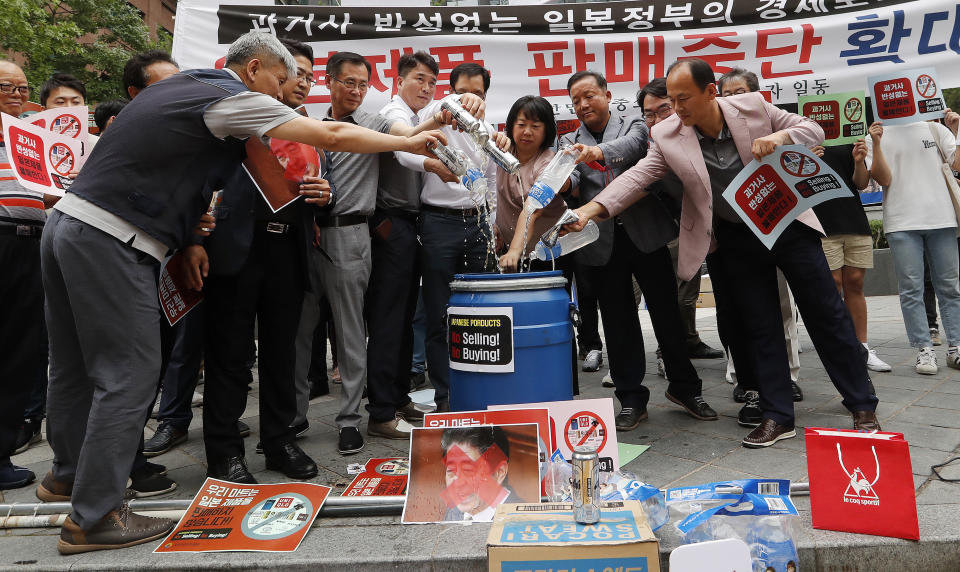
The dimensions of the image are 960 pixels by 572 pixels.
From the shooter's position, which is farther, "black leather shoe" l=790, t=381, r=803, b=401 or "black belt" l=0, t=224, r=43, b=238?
"black leather shoe" l=790, t=381, r=803, b=401

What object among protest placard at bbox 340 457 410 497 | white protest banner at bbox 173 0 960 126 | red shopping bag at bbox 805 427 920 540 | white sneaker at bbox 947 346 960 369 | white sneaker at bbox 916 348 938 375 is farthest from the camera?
white protest banner at bbox 173 0 960 126

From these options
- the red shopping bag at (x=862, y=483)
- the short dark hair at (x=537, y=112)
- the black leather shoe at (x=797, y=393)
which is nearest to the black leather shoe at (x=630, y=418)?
the black leather shoe at (x=797, y=393)

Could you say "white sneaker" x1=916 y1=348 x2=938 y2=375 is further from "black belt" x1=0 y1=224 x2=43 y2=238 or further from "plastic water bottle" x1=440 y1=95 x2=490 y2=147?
"black belt" x1=0 y1=224 x2=43 y2=238

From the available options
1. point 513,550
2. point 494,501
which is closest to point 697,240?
point 494,501

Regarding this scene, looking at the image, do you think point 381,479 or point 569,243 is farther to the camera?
point 569,243

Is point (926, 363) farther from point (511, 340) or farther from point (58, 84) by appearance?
point (58, 84)

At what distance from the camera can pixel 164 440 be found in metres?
3.31

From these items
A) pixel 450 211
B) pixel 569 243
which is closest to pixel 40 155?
pixel 450 211

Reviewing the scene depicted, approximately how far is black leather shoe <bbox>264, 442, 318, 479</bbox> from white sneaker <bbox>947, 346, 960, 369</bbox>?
14.1 feet

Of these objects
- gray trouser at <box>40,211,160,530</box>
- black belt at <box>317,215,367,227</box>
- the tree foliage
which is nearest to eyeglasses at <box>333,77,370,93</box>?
black belt at <box>317,215,367,227</box>

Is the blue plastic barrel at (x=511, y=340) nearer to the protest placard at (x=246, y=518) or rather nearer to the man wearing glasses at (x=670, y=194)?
the protest placard at (x=246, y=518)

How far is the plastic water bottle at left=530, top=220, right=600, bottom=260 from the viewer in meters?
3.22

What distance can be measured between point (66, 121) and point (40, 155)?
10.3 inches

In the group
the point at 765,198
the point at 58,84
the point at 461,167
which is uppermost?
the point at 58,84
